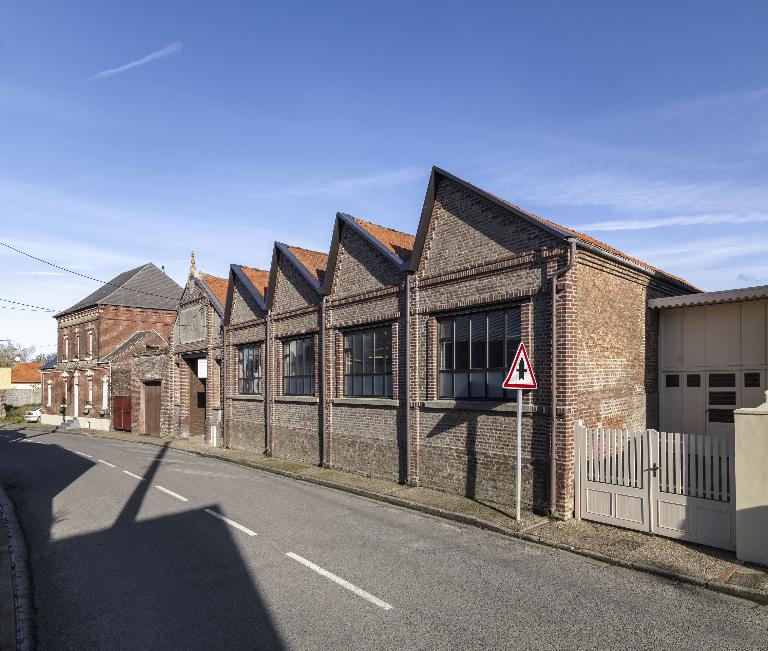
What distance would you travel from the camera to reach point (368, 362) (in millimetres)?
14938

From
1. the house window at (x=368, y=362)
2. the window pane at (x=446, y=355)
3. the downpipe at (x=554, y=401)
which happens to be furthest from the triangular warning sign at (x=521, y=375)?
the house window at (x=368, y=362)

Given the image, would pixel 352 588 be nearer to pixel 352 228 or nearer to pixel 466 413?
pixel 466 413

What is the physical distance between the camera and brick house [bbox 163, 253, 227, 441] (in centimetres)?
2336

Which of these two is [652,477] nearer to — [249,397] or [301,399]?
[301,399]

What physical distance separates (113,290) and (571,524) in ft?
129

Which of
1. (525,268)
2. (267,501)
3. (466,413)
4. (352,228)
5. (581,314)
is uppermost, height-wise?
(352,228)

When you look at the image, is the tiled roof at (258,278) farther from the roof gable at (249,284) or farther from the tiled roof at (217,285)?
the tiled roof at (217,285)

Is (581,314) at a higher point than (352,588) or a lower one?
higher

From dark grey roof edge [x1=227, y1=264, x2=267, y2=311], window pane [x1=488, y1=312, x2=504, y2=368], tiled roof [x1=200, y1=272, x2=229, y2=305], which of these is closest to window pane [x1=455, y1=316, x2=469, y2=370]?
window pane [x1=488, y1=312, x2=504, y2=368]

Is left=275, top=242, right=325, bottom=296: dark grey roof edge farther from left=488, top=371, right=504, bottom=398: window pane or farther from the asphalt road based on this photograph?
the asphalt road

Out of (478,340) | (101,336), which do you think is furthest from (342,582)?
(101,336)

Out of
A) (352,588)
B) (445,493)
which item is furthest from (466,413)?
(352,588)

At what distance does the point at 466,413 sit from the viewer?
11812 mm

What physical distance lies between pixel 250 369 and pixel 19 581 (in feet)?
44.9
